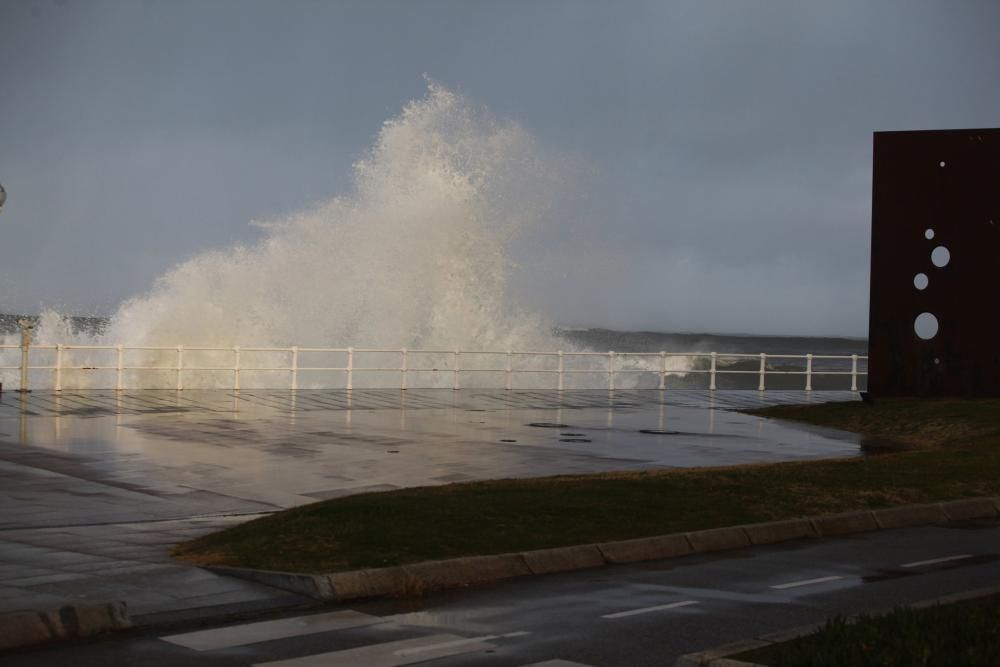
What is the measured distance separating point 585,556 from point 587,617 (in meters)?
2.25

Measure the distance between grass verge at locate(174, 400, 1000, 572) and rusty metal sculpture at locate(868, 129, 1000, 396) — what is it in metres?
8.88

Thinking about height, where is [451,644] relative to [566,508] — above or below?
below

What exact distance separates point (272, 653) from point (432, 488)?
6.49m

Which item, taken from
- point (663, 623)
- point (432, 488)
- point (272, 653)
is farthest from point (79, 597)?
point (432, 488)

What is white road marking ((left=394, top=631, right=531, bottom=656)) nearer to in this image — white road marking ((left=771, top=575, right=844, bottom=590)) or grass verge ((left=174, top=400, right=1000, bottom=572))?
grass verge ((left=174, top=400, right=1000, bottom=572))

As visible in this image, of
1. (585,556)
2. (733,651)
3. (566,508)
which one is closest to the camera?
(733,651)

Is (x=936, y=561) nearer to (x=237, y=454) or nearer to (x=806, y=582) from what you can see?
(x=806, y=582)

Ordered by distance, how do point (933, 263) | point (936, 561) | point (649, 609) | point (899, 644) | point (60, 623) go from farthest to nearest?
point (933, 263), point (936, 561), point (649, 609), point (60, 623), point (899, 644)

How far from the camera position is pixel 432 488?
45.5ft

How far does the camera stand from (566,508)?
12.6 metres

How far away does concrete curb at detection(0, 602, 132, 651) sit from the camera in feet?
24.9

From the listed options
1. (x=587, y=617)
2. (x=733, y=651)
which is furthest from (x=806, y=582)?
(x=733, y=651)

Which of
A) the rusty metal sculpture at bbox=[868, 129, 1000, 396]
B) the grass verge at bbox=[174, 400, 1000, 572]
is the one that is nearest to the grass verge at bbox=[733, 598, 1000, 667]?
the grass verge at bbox=[174, 400, 1000, 572]

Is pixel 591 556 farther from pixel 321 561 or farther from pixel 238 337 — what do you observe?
pixel 238 337
